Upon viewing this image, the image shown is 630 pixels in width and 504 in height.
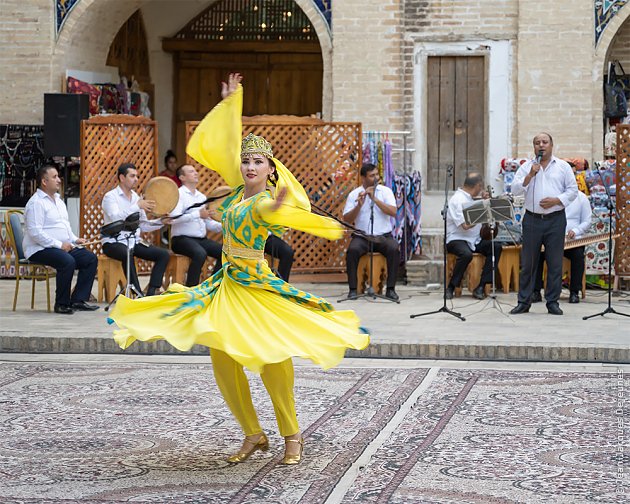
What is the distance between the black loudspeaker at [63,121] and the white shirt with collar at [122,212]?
8.04 feet

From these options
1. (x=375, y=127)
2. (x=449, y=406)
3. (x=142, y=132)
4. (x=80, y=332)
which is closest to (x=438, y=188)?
(x=375, y=127)

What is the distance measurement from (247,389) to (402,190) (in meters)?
8.56

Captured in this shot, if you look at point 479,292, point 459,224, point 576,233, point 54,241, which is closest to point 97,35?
point 54,241

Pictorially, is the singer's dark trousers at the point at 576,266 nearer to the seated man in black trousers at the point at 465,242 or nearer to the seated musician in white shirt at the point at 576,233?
the seated musician in white shirt at the point at 576,233

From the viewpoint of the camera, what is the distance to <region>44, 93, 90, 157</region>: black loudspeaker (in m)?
14.9

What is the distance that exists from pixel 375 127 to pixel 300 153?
1.48 m

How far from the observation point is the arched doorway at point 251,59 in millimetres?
19781

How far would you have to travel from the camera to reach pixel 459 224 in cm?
1338

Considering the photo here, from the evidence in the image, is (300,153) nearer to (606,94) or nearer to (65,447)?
(606,94)

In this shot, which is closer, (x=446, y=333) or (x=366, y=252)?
(x=446, y=333)

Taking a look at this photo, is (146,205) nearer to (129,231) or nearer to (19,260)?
(129,231)

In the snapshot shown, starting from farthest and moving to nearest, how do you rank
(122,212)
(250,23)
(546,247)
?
(250,23) < (122,212) < (546,247)

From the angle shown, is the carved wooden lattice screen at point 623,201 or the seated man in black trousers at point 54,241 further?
the carved wooden lattice screen at point 623,201

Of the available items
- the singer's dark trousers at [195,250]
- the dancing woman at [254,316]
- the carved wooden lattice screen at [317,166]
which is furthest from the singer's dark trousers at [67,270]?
the dancing woman at [254,316]
